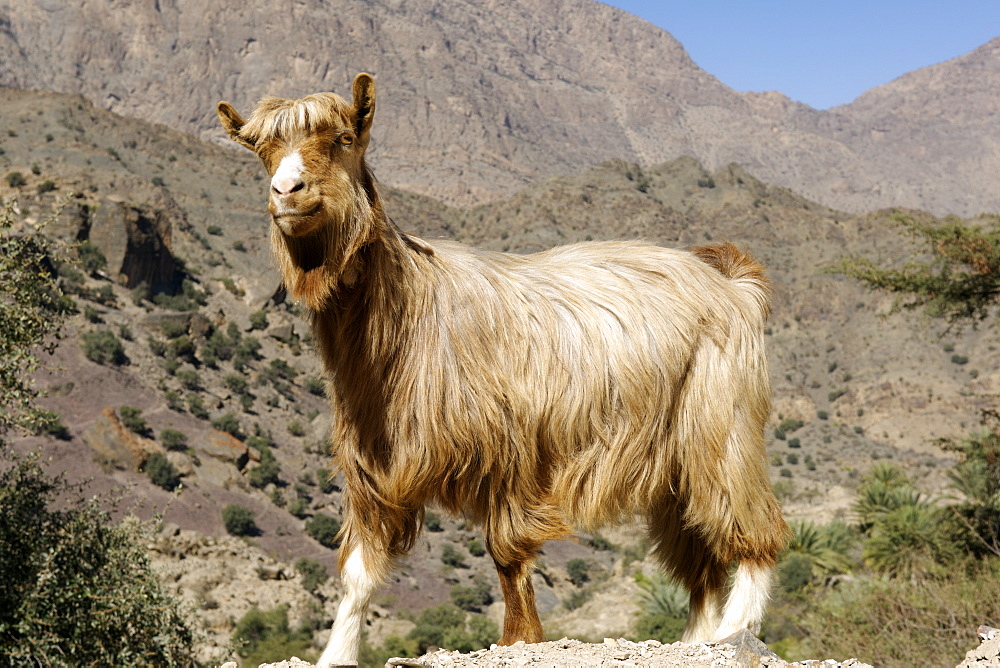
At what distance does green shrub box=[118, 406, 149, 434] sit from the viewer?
4941 centimetres

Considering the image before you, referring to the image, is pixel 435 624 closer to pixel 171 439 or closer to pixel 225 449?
pixel 225 449

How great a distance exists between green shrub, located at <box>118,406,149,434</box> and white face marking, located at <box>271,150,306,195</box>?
162ft

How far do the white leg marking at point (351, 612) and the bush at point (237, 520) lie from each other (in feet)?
146

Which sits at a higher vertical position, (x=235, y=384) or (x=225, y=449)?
(x=235, y=384)

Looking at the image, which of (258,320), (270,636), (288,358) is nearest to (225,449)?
(288,358)

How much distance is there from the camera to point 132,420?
163 feet

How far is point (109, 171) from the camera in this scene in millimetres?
78688

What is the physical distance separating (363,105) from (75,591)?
10.2 m

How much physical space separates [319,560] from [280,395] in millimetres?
17020

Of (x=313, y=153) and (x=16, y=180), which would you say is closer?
(x=313, y=153)

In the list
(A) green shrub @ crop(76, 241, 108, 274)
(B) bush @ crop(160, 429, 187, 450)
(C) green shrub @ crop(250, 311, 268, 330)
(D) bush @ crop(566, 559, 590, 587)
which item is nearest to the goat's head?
(D) bush @ crop(566, 559, 590, 587)

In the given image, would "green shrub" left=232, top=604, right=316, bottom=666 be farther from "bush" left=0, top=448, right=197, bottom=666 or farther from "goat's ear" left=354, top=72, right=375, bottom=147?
"goat's ear" left=354, top=72, right=375, bottom=147

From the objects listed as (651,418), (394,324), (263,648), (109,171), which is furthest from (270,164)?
(109,171)

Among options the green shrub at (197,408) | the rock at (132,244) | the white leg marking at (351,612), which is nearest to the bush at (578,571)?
the green shrub at (197,408)
